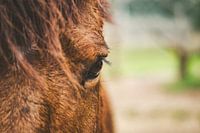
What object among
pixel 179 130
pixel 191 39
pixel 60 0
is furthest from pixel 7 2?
pixel 191 39

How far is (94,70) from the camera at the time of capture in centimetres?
196

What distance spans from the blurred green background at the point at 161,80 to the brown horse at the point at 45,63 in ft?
20.6

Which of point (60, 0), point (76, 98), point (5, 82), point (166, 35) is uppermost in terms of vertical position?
point (60, 0)

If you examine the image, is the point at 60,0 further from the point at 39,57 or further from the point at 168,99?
the point at 168,99

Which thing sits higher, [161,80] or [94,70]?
[94,70]

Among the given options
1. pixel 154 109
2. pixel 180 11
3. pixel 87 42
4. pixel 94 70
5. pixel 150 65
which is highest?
pixel 87 42

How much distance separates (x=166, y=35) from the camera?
1193cm

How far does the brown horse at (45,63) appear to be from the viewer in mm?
1644

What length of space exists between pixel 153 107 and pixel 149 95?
920 mm

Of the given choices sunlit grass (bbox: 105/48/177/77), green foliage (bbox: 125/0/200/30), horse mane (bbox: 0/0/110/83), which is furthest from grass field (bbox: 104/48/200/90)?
horse mane (bbox: 0/0/110/83)

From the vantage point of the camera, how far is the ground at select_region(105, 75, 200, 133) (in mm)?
8898

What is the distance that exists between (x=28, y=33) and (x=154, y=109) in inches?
342

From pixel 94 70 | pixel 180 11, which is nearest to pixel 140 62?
pixel 180 11

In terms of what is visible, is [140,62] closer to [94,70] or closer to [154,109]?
[154,109]
